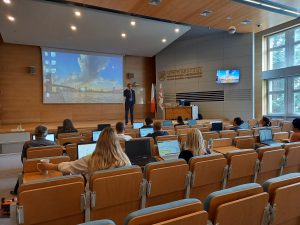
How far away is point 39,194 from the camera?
171cm

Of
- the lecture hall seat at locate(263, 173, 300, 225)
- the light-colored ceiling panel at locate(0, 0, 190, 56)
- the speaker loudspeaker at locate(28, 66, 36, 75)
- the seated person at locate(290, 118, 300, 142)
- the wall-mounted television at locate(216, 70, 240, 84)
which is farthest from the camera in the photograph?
the wall-mounted television at locate(216, 70, 240, 84)

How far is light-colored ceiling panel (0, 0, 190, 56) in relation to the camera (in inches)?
305

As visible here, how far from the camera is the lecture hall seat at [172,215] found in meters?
1.19

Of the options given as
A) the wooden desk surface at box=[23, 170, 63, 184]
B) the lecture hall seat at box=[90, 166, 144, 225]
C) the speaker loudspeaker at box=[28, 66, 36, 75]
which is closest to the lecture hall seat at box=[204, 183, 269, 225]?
the lecture hall seat at box=[90, 166, 144, 225]

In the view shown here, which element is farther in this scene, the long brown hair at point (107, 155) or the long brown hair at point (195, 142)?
the long brown hair at point (195, 142)

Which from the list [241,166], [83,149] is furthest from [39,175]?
[241,166]

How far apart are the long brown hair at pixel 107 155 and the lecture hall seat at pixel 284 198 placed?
129 centimetres

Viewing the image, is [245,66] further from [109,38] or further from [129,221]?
[129,221]

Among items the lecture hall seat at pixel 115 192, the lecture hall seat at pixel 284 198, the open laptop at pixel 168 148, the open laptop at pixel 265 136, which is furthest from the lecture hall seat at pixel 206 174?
the open laptop at pixel 265 136

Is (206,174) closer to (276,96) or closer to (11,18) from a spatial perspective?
(11,18)

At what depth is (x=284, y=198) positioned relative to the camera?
65.0 inches

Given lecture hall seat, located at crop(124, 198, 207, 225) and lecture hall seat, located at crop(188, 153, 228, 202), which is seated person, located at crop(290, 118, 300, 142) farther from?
lecture hall seat, located at crop(124, 198, 207, 225)

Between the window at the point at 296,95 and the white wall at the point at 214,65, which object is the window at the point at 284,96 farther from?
the white wall at the point at 214,65

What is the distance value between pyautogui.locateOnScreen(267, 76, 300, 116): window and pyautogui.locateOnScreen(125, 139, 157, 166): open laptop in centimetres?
859
